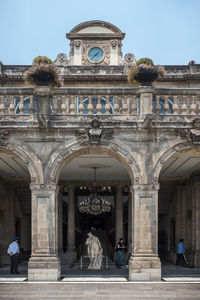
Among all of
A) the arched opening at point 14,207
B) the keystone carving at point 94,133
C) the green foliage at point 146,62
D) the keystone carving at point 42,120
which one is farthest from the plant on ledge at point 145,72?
the arched opening at point 14,207

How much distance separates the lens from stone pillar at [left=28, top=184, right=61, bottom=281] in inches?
564

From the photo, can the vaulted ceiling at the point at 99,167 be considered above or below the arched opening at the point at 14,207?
above

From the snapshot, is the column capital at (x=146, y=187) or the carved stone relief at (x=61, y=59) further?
the carved stone relief at (x=61, y=59)

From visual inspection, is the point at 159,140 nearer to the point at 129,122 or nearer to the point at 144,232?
the point at 129,122

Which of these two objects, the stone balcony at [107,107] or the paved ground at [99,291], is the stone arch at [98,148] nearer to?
the stone balcony at [107,107]

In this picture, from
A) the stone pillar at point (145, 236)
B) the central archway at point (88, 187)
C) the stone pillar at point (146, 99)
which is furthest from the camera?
the central archway at point (88, 187)

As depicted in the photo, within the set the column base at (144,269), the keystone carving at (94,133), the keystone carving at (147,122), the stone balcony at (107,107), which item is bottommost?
the column base at (144,269)

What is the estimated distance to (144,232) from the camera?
1474 cm

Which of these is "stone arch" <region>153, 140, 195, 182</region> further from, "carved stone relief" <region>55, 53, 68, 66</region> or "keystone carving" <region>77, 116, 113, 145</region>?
"carved stone relief" <region>55, 53, 68, 66</region>

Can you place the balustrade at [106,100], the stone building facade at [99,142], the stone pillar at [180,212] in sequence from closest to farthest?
the stone building facade at [99,142]
the balustrade at [106,100]
the stone pillar at [180,212]

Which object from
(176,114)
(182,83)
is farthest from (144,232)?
(182,83)

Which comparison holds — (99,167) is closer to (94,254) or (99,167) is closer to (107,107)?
(94,254)

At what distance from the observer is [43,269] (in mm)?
14344

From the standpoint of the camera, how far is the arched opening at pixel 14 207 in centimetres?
1945
